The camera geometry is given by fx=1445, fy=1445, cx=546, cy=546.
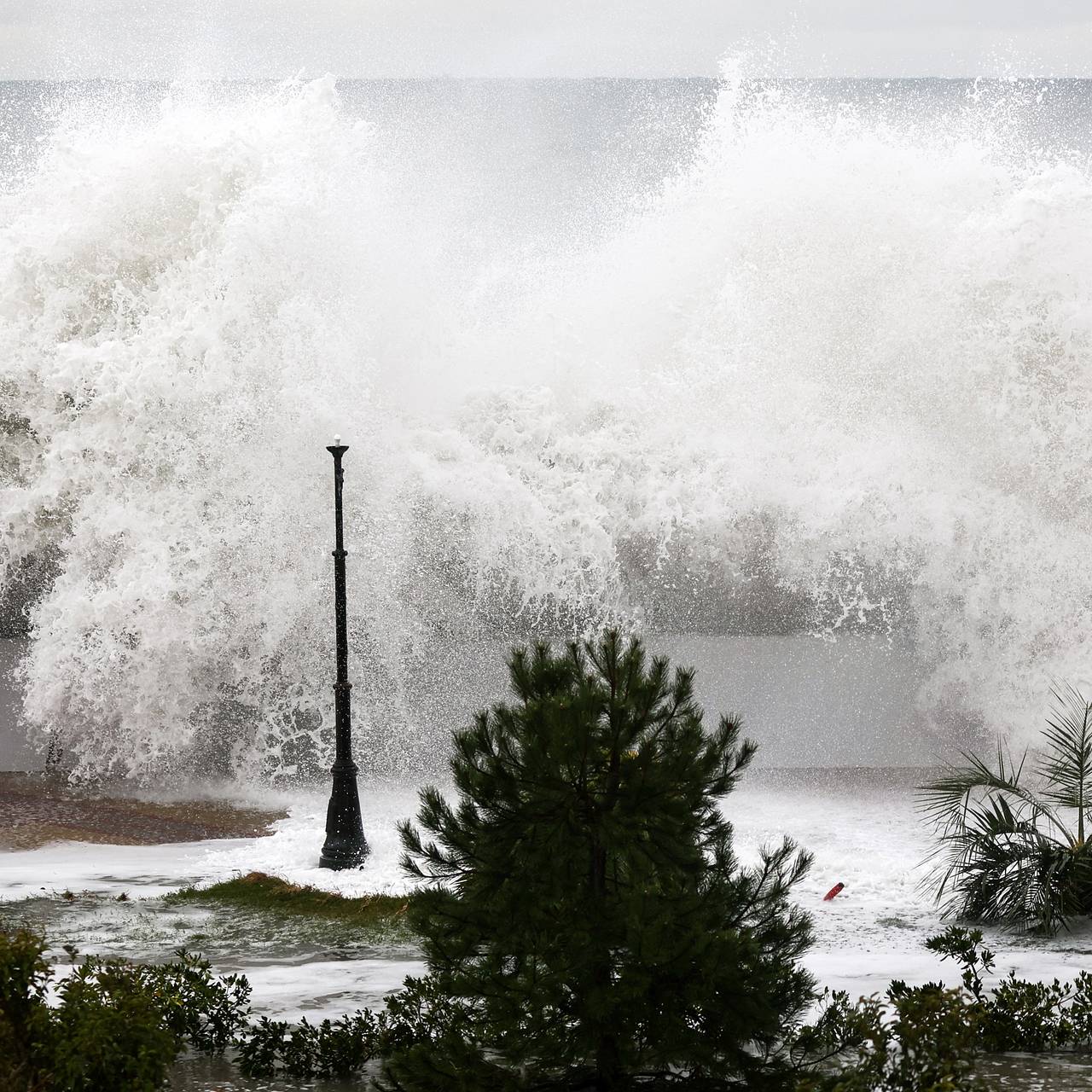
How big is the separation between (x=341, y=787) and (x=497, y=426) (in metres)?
7.80

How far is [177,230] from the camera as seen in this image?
1859cm

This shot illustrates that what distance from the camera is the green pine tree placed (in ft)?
18.3

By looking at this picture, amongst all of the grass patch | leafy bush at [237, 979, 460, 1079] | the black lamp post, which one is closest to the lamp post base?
the black lamp post

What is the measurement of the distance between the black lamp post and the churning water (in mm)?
3769

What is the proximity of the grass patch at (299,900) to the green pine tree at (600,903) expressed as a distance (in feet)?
13.3

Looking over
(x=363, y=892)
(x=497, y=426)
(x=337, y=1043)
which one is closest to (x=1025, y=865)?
(x=363, y=892)

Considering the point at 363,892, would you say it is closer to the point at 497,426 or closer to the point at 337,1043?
the point at 337,1043

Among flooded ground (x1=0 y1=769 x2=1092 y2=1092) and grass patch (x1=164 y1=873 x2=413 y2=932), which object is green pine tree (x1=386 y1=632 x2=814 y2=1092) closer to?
flooded ground (x1=0 y1=769 x2=1092 y2=1092)

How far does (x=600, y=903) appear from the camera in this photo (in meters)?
5.70

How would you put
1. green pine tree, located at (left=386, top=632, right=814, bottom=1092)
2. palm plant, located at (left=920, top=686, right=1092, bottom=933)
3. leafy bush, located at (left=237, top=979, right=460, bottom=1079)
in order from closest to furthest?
1. green pine tree, located at (left=386, top=632, right=814, bottom=1092)
2. leafy bush, located at (left=237, top=979, right=460, bottom=1079)
3. palm plant, located at (left=920, top=686, right=1092, bottom=933)

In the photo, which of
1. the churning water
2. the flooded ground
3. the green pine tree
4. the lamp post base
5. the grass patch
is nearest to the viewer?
the green pine tree

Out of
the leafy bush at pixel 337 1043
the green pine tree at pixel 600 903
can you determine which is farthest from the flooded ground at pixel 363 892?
the green pine tree at pixel 600 903

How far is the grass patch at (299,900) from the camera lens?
9.98 metres

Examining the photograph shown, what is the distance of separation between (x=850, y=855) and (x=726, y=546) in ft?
22.2
